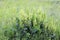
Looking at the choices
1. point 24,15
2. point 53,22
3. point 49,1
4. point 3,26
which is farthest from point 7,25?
point 49,1

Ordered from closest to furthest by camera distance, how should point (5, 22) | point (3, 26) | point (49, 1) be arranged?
point (3, 26), point (5, 22), point (49, 1)

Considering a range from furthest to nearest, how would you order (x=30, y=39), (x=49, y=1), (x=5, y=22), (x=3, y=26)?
(x=49, y=1)
(x=5, y=22)
(x=3, y=26)
(x=30, y=39)

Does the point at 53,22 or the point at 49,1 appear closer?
the point at 53,22

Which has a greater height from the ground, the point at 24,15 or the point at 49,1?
the point at 24,15

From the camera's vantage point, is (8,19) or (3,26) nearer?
(3,26)

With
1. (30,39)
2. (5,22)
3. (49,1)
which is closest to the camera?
(30,39)

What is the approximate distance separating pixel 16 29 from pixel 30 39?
1.42 feet

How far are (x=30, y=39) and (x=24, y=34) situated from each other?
7.4 inches

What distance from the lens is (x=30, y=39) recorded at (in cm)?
645

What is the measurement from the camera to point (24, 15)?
268 inches

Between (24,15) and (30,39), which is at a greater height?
(24,15)

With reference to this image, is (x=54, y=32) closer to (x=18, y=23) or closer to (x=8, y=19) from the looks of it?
(x=18, y=23)

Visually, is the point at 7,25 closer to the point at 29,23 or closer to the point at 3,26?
the point at 3,26

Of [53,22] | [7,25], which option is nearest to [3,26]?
[7,25]
